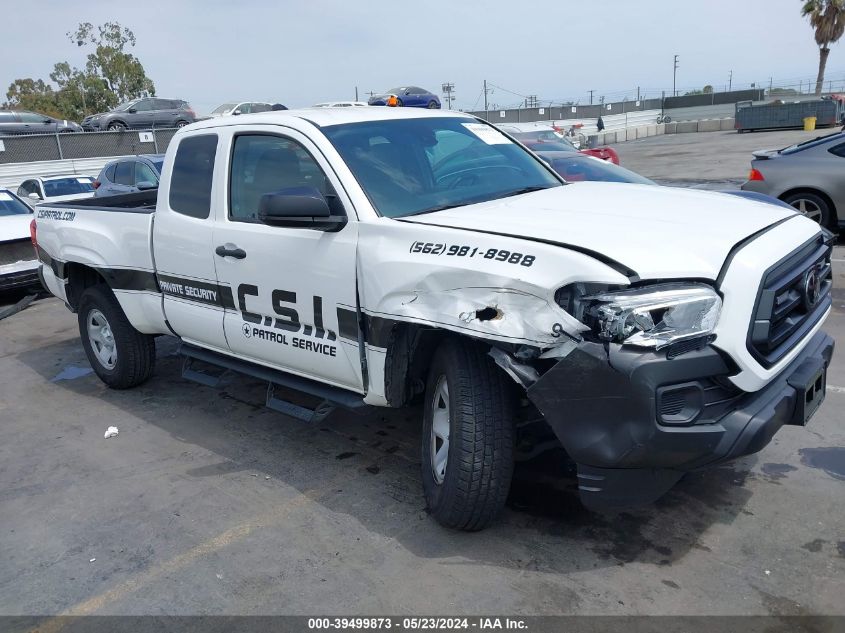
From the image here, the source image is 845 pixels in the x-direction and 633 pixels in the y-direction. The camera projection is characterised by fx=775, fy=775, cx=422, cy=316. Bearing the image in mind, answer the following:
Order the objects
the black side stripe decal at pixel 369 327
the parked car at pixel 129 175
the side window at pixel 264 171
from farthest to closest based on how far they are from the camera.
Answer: the parked car at pixel 129 175, the side window at pixel 264 171, the black side stripe decal at pixel 369 327

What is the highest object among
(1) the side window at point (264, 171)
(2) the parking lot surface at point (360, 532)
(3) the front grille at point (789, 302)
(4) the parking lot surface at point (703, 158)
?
(1) the side window at point (264, 171)

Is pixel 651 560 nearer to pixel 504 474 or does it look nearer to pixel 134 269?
pixel 504 474

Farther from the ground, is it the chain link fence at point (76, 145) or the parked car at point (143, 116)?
the parked car at point (143, 116)

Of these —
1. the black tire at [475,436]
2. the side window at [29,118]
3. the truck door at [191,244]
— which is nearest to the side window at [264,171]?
the truck door at [191,244]

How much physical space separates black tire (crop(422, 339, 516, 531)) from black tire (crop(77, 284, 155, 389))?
3.31 metres

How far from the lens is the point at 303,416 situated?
438 cm

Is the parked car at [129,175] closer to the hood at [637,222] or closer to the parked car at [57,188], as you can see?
the parked car at [57,188]

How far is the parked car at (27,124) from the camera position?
28.3m

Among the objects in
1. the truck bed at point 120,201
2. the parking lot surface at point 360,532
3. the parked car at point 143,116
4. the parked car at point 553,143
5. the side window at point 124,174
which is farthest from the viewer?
the parked car at point 143,116

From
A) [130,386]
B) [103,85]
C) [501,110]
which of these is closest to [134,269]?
[130,386]

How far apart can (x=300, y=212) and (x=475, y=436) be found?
139 cm

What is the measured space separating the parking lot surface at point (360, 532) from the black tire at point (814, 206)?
5032 millimetres

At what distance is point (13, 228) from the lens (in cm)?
989

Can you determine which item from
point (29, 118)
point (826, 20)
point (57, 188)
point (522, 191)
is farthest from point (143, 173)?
point (826, 20)
